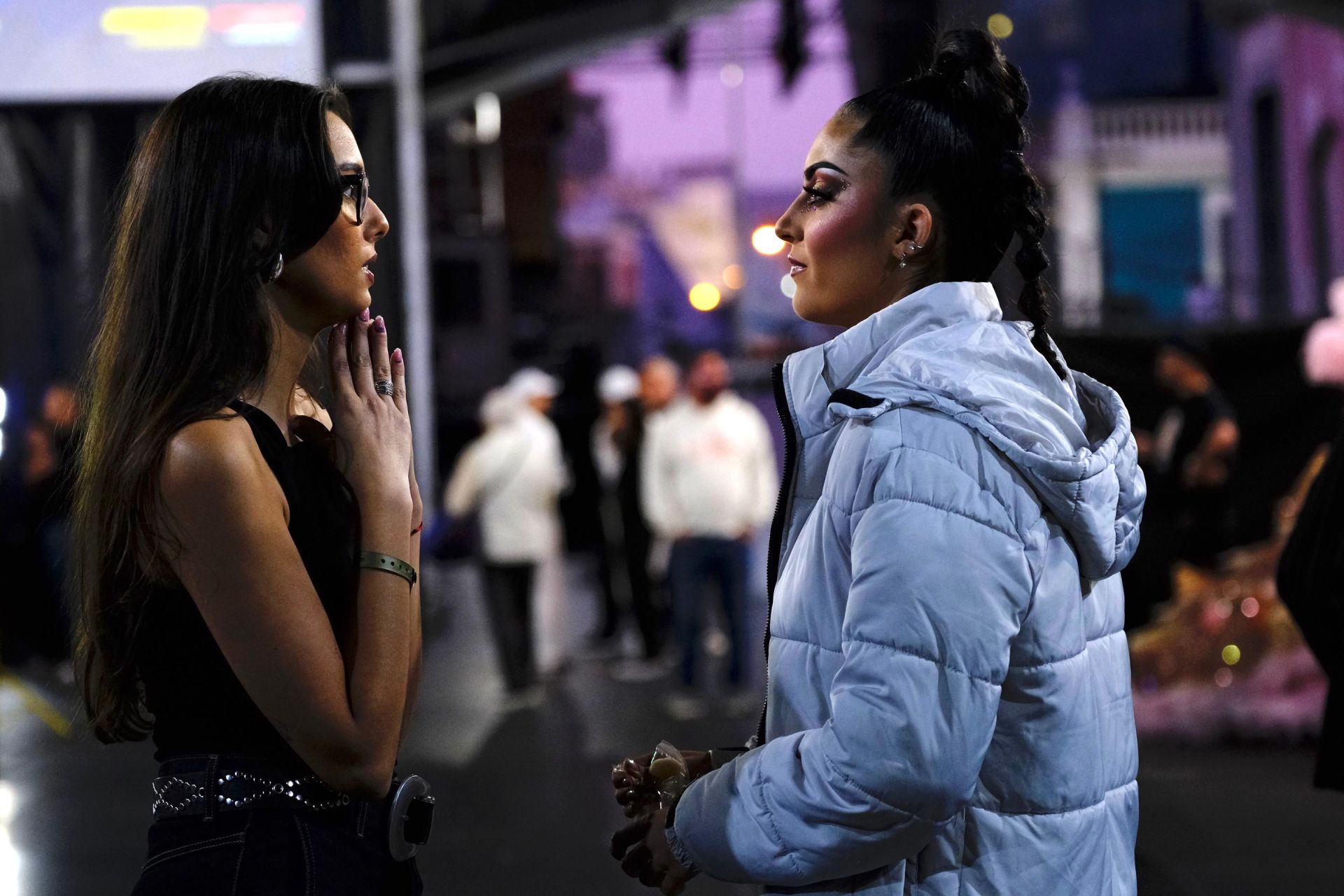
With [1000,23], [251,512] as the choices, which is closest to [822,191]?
[251,512]

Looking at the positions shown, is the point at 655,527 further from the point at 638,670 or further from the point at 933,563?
the point at 933,563

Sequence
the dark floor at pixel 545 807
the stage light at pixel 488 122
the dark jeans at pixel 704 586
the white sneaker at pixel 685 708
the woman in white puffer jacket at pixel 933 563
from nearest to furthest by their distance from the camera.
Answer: the woman in white puffer jacket at pixel 933 563 → the dark floor at pixel 545 807 → the white sneaker at pixel 685 708 → the dark jeans at pixel 704 586 → the stage light at pixel 488 122

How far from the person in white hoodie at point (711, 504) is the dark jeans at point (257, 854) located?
20.6 ft

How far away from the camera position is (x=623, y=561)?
11.0m

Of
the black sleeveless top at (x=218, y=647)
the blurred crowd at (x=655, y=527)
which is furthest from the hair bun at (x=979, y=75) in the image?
the blurred crowd at (x=655, y=527)

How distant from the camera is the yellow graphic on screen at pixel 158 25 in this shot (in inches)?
283

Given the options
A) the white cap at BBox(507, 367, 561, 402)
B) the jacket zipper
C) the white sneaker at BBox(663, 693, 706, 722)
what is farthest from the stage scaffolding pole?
the jacket zipper

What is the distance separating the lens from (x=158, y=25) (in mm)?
7199

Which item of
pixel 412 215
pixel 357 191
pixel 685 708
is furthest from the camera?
pixel 412 215

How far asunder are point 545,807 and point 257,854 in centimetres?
419

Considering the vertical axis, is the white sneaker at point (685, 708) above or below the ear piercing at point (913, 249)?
below

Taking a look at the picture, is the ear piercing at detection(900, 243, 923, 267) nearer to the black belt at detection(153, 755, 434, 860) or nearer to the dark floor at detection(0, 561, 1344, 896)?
the black belt at detection(153, 755, 434, 860)

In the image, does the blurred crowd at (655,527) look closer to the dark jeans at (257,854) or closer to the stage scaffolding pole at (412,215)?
the stage scaffolding pole at (412,215)

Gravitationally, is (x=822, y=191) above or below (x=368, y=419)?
above
